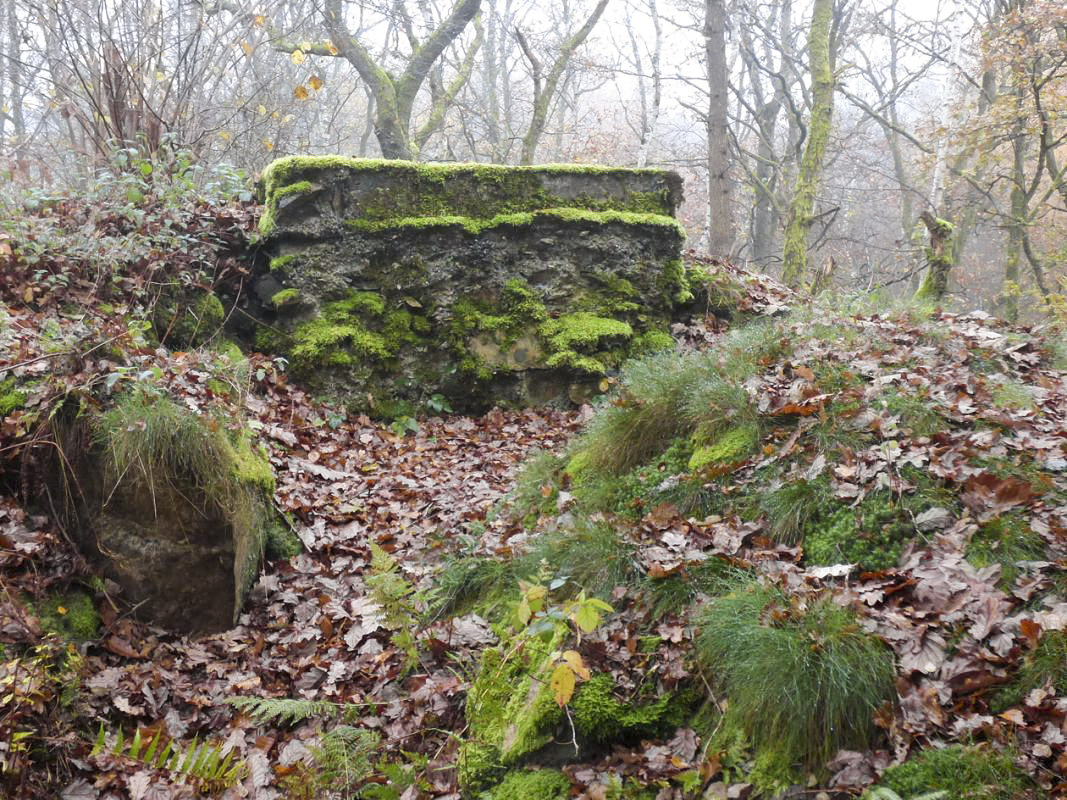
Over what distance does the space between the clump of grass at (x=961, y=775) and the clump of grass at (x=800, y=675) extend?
198 mm

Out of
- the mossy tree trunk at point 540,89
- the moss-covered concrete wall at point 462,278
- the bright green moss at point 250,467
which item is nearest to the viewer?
the bright green moss at point 250,467

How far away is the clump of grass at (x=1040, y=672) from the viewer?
218 centimetres

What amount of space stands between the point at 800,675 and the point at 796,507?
1.13 m

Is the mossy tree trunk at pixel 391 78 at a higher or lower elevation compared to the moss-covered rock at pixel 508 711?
higher

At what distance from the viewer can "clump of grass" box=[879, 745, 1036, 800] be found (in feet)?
6.31

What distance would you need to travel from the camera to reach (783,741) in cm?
236

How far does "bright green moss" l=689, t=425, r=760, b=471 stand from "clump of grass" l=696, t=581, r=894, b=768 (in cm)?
133

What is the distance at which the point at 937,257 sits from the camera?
793 cm

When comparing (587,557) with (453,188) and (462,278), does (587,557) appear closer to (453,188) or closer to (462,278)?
(462,278)

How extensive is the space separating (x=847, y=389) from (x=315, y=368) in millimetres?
5074

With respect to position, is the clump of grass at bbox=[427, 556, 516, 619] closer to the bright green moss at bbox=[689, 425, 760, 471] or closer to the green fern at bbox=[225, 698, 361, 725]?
the green fern at bbox=[225, 698, 361, 725]

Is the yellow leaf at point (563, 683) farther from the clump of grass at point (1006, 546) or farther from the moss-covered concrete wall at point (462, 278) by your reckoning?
the moss-covered concrete wall at point (462, 278)


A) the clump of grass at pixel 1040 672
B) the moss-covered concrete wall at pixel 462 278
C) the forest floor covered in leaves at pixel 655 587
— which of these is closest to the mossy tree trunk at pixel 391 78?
the moss-covered concrete wall at pixel 462 278

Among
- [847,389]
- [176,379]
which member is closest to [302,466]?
[176,379]
